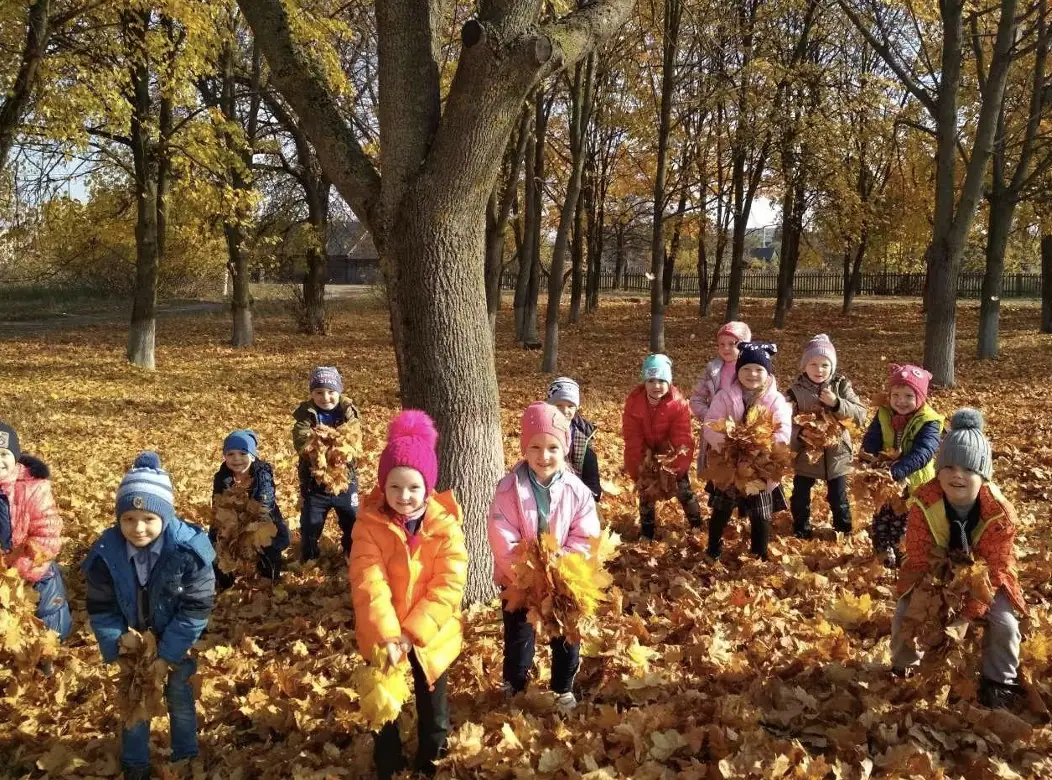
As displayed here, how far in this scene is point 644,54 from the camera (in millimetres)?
20031

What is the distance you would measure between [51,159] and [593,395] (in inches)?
406

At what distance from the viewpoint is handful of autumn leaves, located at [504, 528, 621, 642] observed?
313 centimetres

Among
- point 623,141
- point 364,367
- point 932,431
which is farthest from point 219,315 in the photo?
point 932,431

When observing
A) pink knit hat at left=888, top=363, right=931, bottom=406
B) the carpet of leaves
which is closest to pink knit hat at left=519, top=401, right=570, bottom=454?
the carpet of leaves

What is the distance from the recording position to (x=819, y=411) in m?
5.32

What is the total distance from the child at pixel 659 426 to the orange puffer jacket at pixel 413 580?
270 cm

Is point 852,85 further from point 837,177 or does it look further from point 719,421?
point 719,421

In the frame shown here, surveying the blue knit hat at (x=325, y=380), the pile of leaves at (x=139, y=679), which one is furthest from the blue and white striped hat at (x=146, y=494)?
the blue knit hat at (x=325, y=380)

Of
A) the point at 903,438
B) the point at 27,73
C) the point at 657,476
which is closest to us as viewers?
the point at 903,438

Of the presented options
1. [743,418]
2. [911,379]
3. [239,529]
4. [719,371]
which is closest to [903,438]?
[911,379]

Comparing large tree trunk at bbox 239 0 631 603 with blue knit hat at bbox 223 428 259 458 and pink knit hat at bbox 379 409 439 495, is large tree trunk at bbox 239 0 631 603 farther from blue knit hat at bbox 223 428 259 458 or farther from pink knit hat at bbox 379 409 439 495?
blue knit hat at bbox 223 428 259 458

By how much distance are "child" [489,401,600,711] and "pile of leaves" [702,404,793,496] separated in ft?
5.30

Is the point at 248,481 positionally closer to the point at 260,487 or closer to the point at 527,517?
the point at 260,487

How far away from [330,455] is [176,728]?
7.18ft
